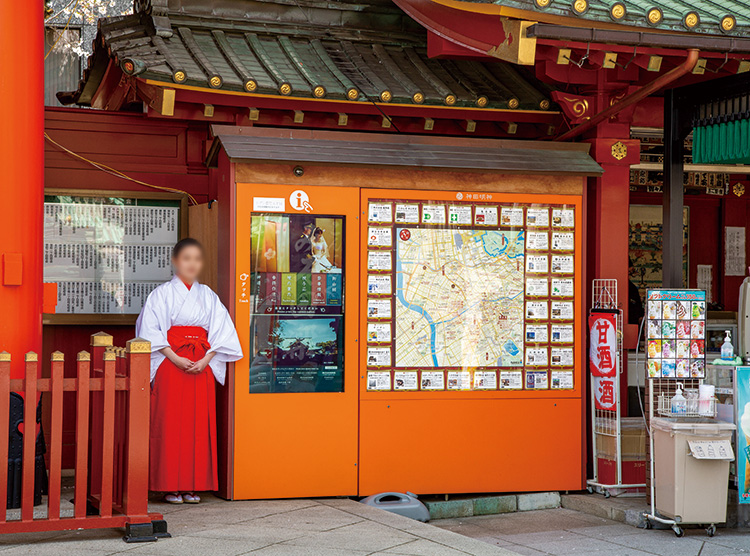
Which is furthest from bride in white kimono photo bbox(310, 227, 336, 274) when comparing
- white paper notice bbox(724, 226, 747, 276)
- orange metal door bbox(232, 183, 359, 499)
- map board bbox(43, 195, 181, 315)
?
white paper notice bbox(724, 226, 747, 276)

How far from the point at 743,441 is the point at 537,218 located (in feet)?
7.77

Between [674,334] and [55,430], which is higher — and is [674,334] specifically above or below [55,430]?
above

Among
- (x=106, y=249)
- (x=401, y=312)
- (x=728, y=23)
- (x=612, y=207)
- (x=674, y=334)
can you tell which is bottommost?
(x=674, y=334)

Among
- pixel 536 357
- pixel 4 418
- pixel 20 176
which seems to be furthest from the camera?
pixel 536 357

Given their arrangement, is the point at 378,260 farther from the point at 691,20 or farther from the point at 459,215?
the point at 691,20

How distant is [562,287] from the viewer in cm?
744

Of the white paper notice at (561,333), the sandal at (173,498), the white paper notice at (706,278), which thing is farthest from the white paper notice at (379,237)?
the white paper notice at (706,278)

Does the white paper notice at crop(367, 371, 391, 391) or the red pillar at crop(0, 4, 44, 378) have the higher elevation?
the red pillar at crop(0, 4, 44, 378)

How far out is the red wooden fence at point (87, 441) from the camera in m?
5.03

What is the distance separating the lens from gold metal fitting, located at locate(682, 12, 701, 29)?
6432 millimetres

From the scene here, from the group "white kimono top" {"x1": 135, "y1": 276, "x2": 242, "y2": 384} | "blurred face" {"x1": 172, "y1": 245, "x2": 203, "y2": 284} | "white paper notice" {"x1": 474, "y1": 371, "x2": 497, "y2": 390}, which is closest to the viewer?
"white kimono top" {"x1": 135, "y1": 276, "x2": 242, "y2": 384}

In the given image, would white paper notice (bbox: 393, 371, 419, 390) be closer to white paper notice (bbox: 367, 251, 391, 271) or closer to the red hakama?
white paper notice (bbox: 367, 251, 391, 271)

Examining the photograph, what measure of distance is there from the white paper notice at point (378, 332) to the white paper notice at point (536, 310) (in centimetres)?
122

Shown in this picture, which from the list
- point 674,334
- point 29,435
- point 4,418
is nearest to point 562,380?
point 674,334
